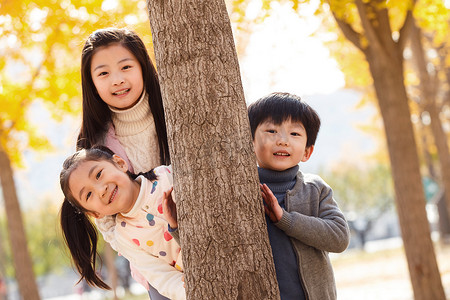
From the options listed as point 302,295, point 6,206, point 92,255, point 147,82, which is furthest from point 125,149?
point 6,206

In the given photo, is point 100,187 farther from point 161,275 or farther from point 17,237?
point 17,237

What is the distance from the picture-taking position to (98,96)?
2891 millimetres

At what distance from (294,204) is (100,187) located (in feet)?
2.58

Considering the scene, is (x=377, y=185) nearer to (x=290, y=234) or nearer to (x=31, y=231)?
(x=31, y=231)

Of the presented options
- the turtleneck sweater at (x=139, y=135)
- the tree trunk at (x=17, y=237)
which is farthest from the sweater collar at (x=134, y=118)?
the tree trunk at (x=17, y=237)

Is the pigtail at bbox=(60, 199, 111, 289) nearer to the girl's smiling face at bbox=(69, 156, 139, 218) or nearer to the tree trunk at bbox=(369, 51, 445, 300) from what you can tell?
the girl's smiling face at bbox=(69, 156, 139, 218)

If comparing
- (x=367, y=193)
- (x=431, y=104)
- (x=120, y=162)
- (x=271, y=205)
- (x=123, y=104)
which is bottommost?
(x=367, y=193)

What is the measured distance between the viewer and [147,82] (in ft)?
9.36

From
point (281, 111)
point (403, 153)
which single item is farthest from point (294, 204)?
point (403, 153)

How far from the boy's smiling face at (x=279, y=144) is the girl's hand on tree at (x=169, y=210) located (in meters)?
0.43

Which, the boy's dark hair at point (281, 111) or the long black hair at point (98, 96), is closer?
the boy's dark hair at point (281, 111)

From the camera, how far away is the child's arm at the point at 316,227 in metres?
2.38

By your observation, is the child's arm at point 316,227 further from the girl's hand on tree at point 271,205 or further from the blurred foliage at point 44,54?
the blurred foliage at point 44,54

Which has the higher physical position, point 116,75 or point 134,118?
point 116,75
